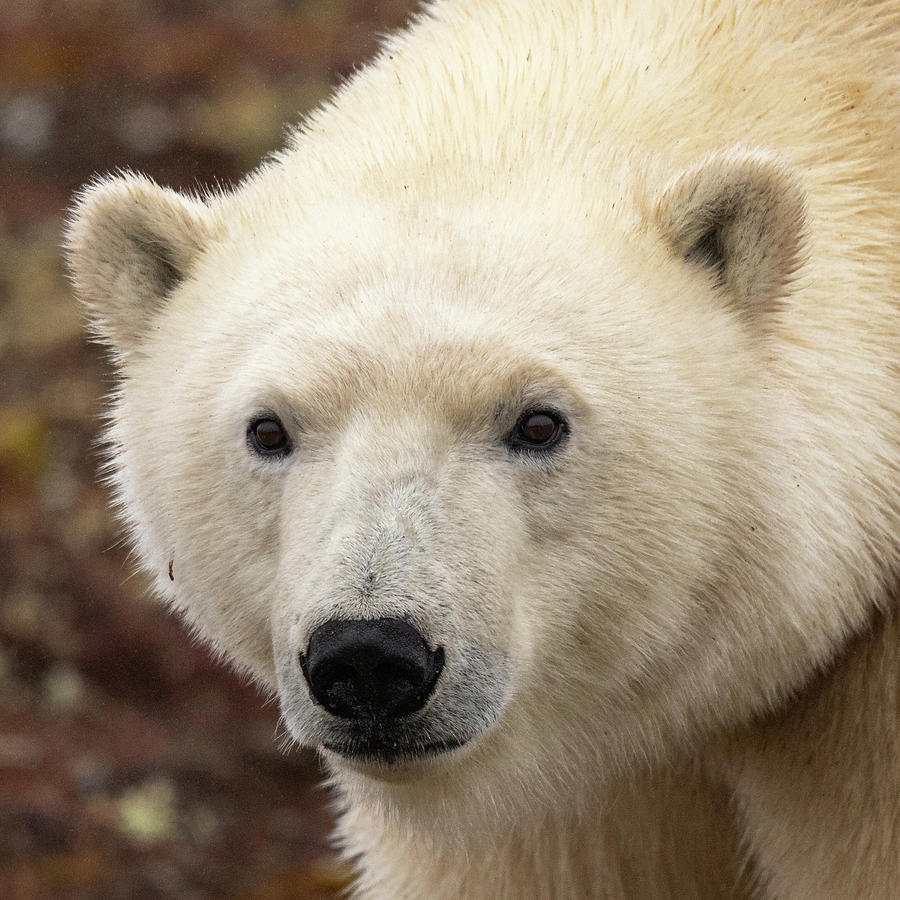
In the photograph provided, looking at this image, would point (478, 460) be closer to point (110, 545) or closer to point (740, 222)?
point (740, 222)

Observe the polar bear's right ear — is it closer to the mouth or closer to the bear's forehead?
the bear's forehead

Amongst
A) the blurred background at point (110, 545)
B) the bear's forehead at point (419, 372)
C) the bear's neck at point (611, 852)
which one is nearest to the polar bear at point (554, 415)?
the bear's forehead at point (419, 372)

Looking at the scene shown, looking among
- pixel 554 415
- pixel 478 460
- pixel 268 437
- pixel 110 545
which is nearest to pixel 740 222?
pixel 554 415

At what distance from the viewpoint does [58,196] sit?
9.67 metres

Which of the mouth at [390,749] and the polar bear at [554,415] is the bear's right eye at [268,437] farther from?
the mouth at [390,749]

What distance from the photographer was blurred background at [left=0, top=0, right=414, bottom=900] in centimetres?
643

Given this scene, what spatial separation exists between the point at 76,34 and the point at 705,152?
28.4 ft

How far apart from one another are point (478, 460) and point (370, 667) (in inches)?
17.0

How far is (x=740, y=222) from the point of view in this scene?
295cm

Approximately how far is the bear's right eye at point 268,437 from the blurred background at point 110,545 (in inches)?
58.9

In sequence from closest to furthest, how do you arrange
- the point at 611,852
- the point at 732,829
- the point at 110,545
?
1. the point at 611,852
2. the point at 732,829
3. the point at 110,545

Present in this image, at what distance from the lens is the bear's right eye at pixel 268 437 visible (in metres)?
2.89

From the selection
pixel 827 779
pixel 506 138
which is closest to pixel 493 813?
pixel 827 779

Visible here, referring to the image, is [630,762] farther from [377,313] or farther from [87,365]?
[87,365]
